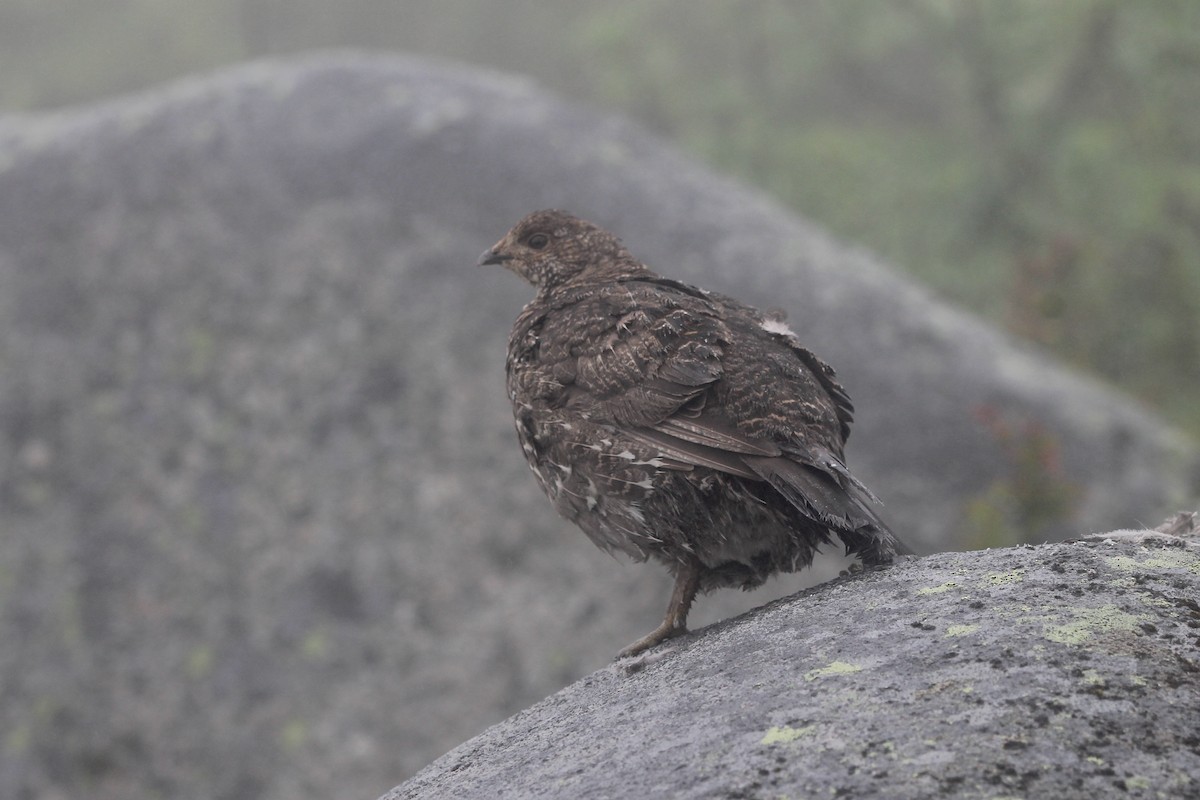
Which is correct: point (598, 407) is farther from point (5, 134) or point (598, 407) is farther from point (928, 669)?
→ point (5, 134)

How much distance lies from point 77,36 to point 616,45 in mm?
12582

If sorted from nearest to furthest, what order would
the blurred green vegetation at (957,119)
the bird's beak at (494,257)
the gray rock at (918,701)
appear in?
the gray rock at (918,701) < the bird's beak at (494,257) < the blurred green vegetation at (957,119)

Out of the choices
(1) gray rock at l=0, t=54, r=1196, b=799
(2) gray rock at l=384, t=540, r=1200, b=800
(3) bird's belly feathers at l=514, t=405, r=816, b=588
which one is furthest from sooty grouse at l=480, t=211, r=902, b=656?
(1) gray rock at l=0, t=54, r=1196, b=799

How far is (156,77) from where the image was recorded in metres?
23.4

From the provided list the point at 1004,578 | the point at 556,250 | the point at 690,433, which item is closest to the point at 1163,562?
the point at 1004,578

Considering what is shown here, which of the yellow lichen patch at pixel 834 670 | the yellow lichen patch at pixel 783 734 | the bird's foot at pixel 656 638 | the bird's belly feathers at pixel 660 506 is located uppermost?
the bird's belly feathers at pixel 660 506

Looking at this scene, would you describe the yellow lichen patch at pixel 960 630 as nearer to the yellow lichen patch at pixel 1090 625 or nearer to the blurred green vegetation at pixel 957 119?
the yellow lichen patch at pixel 1090 625

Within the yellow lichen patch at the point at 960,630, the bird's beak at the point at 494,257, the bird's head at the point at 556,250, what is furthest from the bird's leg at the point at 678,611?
the bird's beak at the point at 494,257

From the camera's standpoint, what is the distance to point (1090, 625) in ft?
8.31

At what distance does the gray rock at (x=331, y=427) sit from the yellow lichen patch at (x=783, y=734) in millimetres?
5314

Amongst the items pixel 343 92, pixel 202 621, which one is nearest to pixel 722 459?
pixel 202 621

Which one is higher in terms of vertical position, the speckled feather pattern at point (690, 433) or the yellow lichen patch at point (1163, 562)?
the speckled feather pattern at point (690, 433)

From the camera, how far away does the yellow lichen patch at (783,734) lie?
2342 millimetres

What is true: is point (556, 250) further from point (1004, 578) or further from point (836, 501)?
point (1004, 578)
